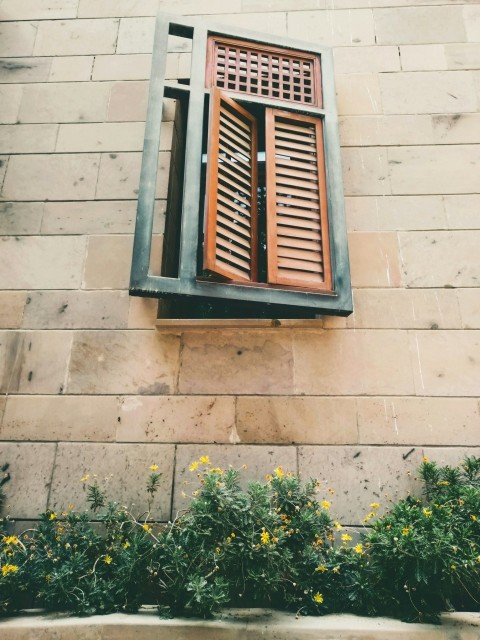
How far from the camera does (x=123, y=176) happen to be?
4.46 metres

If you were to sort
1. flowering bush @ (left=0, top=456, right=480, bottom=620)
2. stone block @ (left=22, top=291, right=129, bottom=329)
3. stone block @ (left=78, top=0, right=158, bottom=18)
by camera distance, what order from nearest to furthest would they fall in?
flowering bush @ (left=0, top=456, right=480, bottom=620) → stone block @ (left=22, top=291, right=129, bottom=329) → stone block @ (left=78, top=0, right=158, bottom=18)

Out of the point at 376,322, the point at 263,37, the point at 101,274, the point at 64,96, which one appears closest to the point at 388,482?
the point at 376,322

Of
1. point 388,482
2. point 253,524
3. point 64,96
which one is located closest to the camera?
point 253,524

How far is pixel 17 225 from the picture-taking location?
4.35 metres

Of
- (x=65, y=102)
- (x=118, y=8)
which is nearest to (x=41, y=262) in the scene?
(x=65, y=102)

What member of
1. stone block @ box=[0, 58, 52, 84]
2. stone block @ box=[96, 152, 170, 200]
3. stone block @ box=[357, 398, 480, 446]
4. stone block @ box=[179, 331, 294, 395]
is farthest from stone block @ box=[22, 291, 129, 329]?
stone block @ box=[0, 58, 52, 84]

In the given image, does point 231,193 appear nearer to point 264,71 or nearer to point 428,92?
point 264,71

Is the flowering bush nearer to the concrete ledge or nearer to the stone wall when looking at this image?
the concrete ledge

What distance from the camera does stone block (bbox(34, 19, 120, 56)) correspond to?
16.4 ft

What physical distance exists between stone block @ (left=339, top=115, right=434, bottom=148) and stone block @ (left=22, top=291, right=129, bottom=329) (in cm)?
253

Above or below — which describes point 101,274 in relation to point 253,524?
above

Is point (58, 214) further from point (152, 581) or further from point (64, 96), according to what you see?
point (152, 581)

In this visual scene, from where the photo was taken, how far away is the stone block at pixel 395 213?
13.9 ft

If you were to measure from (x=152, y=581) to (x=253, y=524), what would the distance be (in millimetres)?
818
